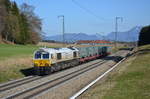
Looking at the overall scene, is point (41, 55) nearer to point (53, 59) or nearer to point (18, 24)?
point (53, 59)

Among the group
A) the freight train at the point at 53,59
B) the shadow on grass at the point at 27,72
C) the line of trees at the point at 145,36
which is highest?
the line of trees at the point at 145,36

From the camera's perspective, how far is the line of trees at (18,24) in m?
95.9

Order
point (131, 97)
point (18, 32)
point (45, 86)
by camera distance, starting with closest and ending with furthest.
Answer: point (131, 97)
point (45, 86)
point (18, 32)

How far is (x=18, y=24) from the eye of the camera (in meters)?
99.2

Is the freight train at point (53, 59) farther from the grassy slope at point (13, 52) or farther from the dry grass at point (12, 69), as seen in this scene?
the grassy slope at point (13, 52)

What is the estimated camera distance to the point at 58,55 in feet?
119

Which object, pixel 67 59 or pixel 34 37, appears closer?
pixel 67 59

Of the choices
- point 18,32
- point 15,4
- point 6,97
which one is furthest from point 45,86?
point 15,4

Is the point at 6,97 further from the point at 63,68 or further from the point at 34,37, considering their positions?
the point at 34,37

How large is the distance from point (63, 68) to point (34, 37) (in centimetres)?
7274

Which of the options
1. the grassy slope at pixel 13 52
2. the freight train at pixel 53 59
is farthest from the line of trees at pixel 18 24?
the freight train at pixel 53 59

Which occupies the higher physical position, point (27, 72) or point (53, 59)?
point (53, 59)

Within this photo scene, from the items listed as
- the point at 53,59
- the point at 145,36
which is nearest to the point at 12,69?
the point at 53,59

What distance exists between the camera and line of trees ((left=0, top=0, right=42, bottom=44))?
3775 inches
